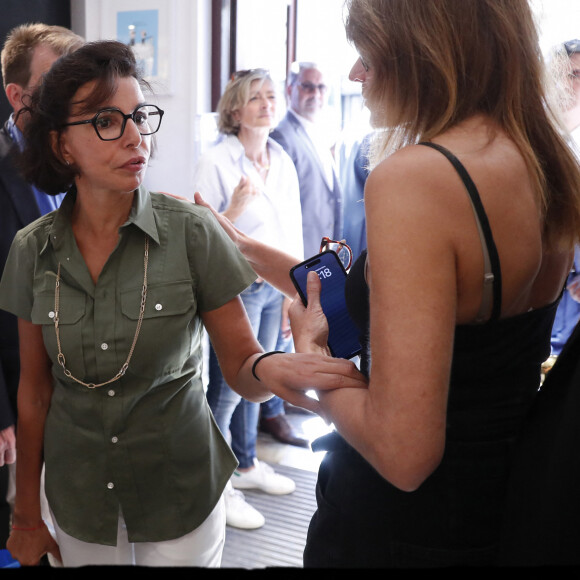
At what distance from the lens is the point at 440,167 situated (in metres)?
0.78

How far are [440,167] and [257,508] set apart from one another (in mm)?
2541

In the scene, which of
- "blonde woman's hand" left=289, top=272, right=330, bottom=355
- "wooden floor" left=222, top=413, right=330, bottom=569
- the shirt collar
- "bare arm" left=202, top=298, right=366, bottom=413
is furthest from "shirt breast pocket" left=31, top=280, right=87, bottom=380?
"wooden floor" left=222, top=413, right=330, bottom=569

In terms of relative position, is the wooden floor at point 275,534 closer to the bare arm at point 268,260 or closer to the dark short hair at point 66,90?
the bare arm at point 268,260

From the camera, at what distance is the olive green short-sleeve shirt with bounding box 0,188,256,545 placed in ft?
4.47

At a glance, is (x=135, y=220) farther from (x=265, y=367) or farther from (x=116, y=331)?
(x=265, y=367)

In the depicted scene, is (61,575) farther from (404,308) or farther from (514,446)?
(514,446)

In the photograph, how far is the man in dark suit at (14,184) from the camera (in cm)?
188

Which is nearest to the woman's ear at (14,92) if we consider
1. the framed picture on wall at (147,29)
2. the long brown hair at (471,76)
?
the long brown hair at (471,76)

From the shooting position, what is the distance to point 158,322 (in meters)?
1.36


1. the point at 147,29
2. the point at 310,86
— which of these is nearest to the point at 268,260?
the point at 310,86

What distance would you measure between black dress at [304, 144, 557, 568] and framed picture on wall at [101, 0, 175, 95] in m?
3.00

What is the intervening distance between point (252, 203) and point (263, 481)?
1.38 metres

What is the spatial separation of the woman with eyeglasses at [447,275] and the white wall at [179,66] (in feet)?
9.23

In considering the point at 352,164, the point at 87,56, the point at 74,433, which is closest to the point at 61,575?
the point at 74,433
